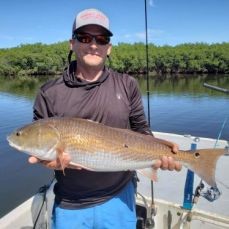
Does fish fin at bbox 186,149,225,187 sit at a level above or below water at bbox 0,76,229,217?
above

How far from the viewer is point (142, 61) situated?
9244 centimetres

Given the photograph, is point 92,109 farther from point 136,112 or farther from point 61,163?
point 61,163

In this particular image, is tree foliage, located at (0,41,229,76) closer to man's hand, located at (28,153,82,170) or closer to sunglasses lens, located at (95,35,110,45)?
sunglasses lens, located at (95,35,110,45)

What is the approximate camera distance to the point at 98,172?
3074 millimetres

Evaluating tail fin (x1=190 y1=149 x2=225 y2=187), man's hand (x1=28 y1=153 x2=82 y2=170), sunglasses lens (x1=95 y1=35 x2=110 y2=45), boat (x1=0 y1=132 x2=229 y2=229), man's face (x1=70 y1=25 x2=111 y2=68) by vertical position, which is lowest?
boat (x1=0 y1=132 x2=229 y2=229)

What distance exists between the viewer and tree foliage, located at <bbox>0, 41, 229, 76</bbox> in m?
90.3

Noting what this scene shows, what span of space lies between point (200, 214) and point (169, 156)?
1.62 meters

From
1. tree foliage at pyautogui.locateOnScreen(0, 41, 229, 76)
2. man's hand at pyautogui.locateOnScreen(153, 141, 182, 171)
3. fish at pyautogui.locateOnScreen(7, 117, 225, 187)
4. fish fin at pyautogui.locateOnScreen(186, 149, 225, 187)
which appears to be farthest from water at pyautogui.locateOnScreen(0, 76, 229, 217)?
tree foliage at pyautogui.locateOnScreen(0, 41, 229, 76)

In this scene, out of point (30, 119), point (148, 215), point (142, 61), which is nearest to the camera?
point (148, 215)

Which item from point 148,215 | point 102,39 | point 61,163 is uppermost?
point 102,39

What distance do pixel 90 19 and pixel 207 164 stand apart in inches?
64.7

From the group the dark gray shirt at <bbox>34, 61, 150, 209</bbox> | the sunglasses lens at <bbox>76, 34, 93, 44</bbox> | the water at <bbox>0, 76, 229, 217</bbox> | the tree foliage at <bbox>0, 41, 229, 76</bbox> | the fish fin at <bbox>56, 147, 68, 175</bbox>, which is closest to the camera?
the fish fin at <bbox>56, 147, 68, 175</bbox>

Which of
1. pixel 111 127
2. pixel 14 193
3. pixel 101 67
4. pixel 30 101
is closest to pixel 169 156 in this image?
pixel 111 127

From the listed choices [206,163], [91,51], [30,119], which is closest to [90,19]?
[91,51]
